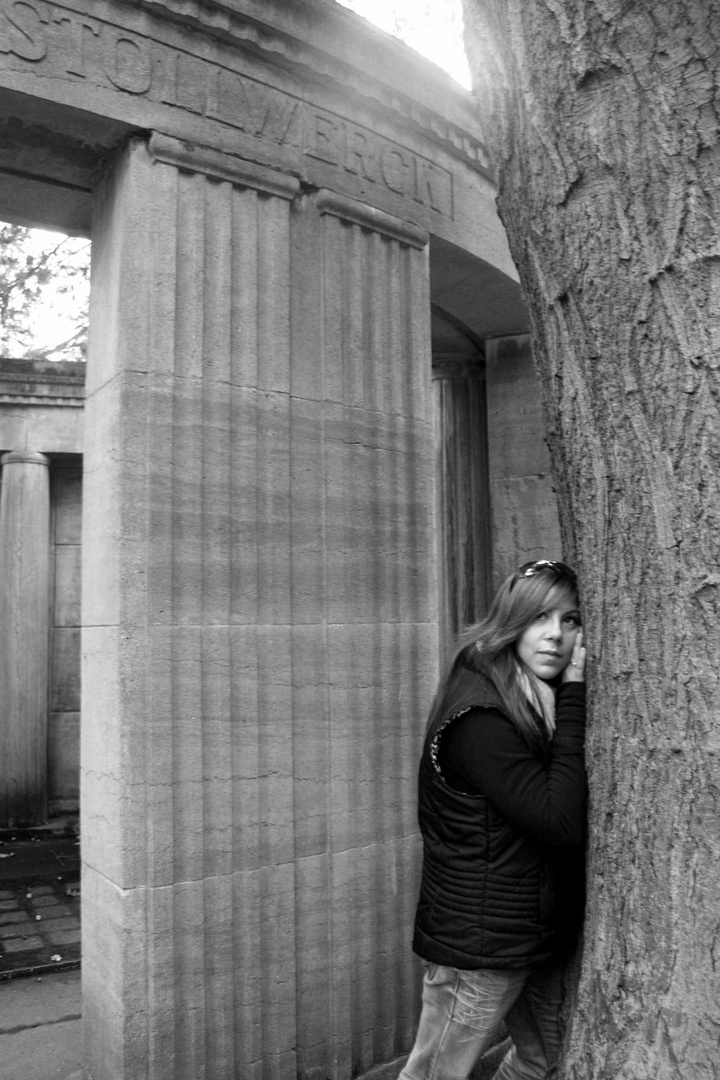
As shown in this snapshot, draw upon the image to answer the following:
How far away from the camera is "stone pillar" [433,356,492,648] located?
21.6 feet

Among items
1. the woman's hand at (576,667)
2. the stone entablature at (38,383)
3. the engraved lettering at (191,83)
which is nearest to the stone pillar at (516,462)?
the engraved lettering at (191,83)

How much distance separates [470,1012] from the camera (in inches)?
101

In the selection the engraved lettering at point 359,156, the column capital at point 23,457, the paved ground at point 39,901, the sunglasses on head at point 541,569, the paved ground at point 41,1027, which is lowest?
the paved ground at point 39,901

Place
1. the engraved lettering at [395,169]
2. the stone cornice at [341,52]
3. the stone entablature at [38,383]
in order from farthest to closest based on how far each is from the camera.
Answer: the stone entablature at [38,383], the engraved lettering at [395,169], the stone cornice at [341,52]

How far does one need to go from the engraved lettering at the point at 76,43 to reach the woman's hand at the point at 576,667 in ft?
8.61

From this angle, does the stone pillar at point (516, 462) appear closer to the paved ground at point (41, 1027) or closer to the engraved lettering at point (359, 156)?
the engraved lettering at point (359, 156)

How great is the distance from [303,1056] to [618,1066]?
6.55ft

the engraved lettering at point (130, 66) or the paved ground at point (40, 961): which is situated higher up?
the engraved lettering at point (130, 66)

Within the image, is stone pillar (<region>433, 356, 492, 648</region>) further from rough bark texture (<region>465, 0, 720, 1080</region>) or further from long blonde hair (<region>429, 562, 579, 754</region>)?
rough bark texture (<region>465, 0, 720, 1080</region>)

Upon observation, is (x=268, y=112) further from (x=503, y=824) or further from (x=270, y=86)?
(x=503, y=824)

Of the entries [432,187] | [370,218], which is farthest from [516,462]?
[370,218]

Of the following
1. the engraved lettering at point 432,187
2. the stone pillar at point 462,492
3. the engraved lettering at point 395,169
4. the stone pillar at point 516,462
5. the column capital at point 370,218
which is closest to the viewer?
the column capital at point 370,218

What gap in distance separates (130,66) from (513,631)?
252cm

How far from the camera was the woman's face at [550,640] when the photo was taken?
2613 millimetres
